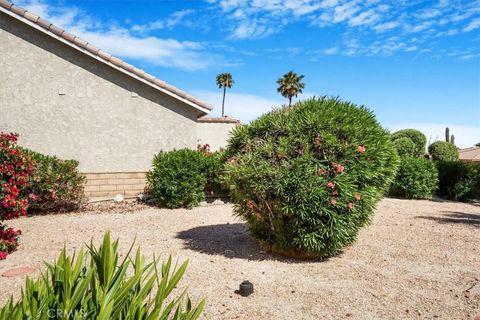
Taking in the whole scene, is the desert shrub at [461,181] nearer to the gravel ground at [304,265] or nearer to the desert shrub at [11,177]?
the gravel ground at [304,265]

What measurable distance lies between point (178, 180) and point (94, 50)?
5305 mm

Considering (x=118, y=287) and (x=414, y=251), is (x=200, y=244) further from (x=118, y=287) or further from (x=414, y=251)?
(x=118, y=287)

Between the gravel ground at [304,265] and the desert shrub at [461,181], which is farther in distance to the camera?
the desert shrub at [461,181]

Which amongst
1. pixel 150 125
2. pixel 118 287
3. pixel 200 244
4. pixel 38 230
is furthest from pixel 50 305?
pixel 150 125

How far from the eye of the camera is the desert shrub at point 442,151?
26.7 m

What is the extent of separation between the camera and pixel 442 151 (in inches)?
1053

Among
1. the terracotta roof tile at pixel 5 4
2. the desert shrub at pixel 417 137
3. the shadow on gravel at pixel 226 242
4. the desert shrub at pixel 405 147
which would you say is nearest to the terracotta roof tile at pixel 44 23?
the terracotta roof tile at pixel 5 4

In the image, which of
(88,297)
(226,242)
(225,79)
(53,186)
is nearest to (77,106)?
(53,186)

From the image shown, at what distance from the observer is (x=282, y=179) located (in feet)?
18.4

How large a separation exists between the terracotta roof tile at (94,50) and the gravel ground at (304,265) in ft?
15.8

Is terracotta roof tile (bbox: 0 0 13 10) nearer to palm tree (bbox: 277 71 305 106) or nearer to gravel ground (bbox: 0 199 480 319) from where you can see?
gravel ground (bbox: 0 199 480 319)

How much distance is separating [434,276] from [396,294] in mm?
1148

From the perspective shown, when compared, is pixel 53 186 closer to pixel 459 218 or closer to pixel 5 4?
pixel 5 4

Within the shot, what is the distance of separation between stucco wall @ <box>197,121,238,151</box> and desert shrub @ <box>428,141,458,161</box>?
16.1 metres
